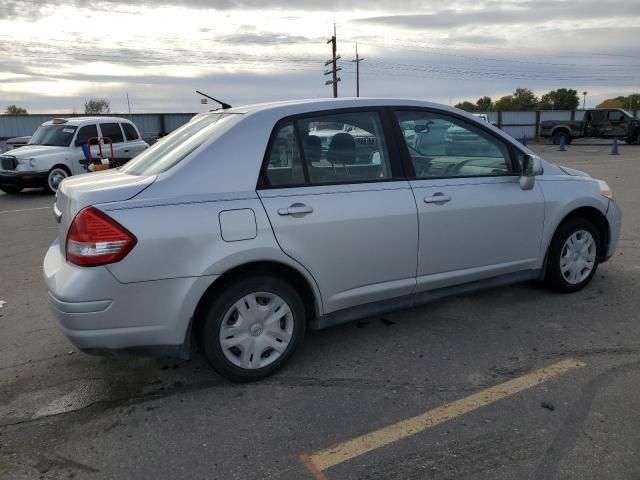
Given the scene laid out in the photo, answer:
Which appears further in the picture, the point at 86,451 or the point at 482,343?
the point at 482,343

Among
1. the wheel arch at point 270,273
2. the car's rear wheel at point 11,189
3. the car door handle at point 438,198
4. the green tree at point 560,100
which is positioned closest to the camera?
the wheel arch at point 270,273

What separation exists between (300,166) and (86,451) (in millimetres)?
1970

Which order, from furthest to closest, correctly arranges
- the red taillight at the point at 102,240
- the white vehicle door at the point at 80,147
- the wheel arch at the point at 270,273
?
1. the white vehicle door at the point at 80,147
2. the wheel arch at the point at 270,273
3. the red taillight at the point at 102,240

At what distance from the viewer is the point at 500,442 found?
273cm

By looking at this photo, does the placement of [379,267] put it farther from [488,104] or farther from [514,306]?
[488,104]

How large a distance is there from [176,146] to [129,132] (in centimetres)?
1146

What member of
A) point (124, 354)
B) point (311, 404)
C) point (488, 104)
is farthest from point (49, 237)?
point (488, 104)

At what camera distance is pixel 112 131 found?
13695 millimetres

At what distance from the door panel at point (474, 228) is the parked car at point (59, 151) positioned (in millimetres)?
10654

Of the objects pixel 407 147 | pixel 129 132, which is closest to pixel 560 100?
pixel 129 132

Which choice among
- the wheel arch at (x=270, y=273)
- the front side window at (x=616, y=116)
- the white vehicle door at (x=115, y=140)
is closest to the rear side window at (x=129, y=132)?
the white vehicle door at (x=115, y=140)

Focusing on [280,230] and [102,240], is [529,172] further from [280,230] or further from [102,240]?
[102,240]

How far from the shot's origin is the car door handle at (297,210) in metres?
3.23

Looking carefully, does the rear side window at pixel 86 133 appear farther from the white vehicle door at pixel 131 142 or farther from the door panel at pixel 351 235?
the door panel at pixel 351 235
